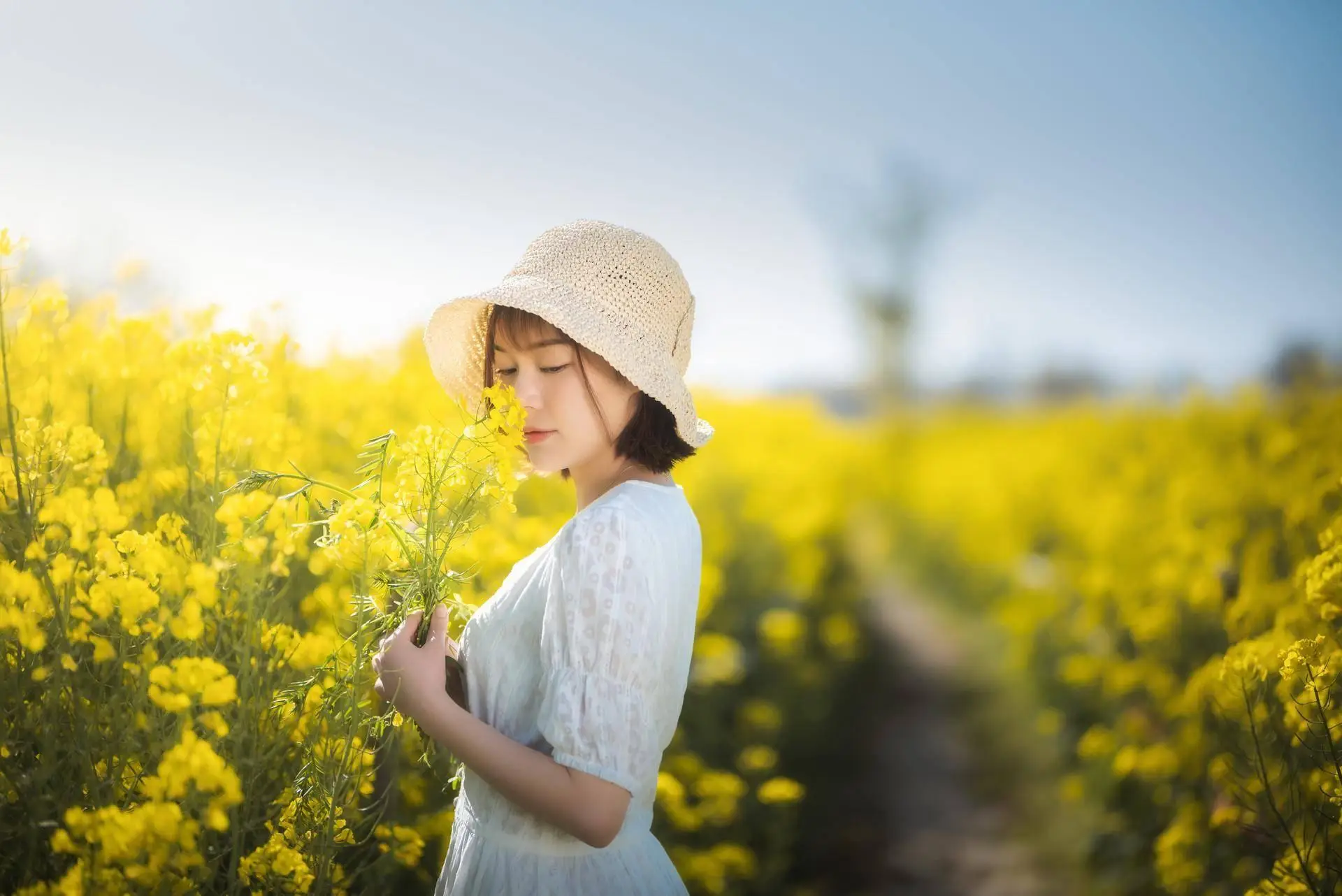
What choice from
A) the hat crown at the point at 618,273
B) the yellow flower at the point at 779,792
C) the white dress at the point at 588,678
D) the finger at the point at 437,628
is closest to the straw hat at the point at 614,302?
the hat crown at the point at 618,273

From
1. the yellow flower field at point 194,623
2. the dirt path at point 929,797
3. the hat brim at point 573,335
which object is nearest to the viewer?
the yellow flower field at point 194,623

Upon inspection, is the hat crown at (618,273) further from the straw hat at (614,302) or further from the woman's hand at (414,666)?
the woman's hand at (414,666)

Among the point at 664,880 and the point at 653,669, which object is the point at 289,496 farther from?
the point at 664,880

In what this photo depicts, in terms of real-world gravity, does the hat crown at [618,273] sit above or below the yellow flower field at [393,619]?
above

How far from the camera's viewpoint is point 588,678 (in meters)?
1.27

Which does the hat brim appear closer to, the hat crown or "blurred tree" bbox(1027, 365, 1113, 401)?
the hat crown

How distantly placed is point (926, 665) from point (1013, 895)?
314 cm

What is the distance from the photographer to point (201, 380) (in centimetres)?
147

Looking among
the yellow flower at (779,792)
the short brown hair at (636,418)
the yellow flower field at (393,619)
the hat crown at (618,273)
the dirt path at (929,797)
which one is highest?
the hat crown at (618,273)

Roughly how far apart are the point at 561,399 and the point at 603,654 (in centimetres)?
39

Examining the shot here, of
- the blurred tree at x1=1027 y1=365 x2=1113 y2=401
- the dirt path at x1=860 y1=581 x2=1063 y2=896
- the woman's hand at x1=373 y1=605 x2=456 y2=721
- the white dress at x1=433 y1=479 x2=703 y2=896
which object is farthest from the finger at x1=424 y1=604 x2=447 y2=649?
the blurred tree at x1=1027 y1=365 x2=1113 y2=401

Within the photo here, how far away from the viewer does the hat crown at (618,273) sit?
1.49 metres

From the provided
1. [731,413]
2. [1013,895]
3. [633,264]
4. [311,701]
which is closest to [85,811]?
[311,701]

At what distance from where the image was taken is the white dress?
4.17 feet
